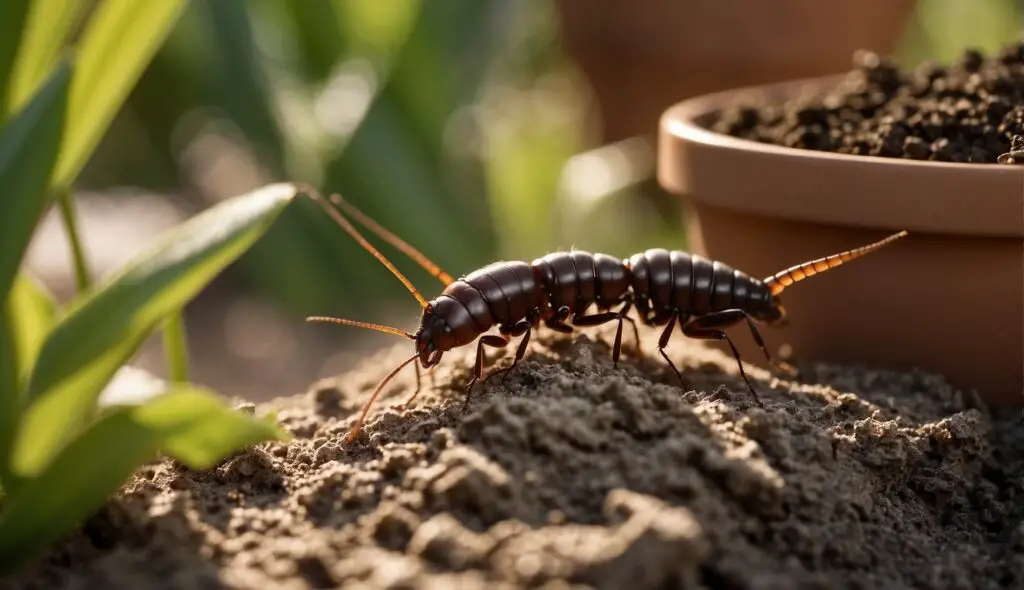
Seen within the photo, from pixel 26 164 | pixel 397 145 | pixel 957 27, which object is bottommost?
pixel 957 27

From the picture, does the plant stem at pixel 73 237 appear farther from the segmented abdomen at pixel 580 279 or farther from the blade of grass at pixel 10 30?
the segmented abdomen at pixel 580 279

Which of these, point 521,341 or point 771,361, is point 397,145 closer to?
point 771,361

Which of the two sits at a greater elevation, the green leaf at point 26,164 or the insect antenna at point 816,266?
the green leaf at point 26,164

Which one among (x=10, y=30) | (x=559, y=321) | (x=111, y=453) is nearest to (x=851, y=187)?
(x=559, y=321)

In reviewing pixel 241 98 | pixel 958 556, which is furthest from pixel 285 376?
pixel 958 556

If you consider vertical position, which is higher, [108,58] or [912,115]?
[108,58]

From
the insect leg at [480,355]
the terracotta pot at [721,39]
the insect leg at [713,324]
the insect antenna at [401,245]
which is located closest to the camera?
the insect leg at [480,355]

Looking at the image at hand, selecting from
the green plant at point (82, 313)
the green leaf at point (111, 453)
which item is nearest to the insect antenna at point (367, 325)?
the green plant at point (82, 313)
